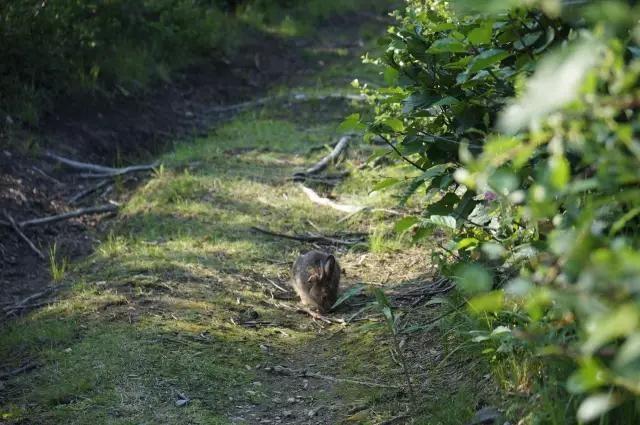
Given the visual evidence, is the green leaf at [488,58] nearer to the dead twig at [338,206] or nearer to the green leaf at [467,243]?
the green leaf at [467,243]

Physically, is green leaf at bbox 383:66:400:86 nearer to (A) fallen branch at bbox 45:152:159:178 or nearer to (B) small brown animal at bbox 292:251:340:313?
(B) small brown animal at bbox 292:251:340:313

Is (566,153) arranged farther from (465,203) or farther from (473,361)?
(473,361)

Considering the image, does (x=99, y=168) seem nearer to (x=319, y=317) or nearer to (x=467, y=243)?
(x=319, y=317)

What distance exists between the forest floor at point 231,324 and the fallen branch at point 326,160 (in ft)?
0.33

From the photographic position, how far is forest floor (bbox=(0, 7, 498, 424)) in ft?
13.2

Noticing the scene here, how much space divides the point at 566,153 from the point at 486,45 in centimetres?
66

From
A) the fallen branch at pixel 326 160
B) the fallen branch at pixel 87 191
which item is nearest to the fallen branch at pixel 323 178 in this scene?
the fallen branch at pixel 326 160

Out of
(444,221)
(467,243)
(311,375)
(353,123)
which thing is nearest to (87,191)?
(311,375)

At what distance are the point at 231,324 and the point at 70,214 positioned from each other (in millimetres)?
2618

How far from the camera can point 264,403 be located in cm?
417

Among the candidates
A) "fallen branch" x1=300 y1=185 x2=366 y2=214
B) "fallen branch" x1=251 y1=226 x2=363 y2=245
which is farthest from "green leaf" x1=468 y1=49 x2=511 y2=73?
"fallen branch" x1=300 y1=185 x2=366 y2=214

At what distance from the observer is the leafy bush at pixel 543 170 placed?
161 centimetres

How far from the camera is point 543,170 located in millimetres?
1892

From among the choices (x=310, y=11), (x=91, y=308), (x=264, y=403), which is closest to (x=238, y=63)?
(x=310, y=11)
